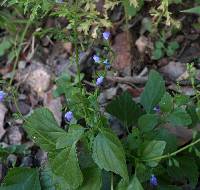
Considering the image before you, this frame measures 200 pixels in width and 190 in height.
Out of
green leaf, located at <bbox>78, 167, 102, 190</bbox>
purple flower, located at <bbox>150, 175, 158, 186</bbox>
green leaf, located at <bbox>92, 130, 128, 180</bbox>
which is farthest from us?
purple flower, located at <bbox>150, 175, 158, 186</bbox>

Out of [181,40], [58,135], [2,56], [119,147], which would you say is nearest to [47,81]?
[2,56]

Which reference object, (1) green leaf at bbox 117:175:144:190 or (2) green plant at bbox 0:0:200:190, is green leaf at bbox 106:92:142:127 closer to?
(2) green plant at bbox 0:0:200:190

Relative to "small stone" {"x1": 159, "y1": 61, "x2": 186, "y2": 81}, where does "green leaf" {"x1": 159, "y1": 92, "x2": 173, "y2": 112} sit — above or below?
above

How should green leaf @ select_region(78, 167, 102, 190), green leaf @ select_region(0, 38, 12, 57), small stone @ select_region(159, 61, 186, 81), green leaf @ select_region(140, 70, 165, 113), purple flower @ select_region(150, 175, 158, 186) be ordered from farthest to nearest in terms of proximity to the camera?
green leaf @ select_region(0, 38, 12, 57) < small stone @ select_region(159, 61, 186, 81) < green leaf @ select_region(140, 70, 165, 113) < purple flower @ select_region(150, 175, 158, 186) < green leaf @ select_region(78, 167, 102, 190)

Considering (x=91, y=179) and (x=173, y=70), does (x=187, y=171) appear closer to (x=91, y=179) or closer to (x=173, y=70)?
(x=91, y=179)

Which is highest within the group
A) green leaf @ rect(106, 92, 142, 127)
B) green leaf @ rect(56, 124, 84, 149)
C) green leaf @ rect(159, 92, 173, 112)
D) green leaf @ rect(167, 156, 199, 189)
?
green leaf @ rect(56, 124, 84, 149)

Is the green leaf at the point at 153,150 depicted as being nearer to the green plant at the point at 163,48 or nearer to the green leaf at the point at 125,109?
the green leaf at the point at 125,109

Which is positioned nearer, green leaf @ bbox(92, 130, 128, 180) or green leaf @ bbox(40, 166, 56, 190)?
green leaf @ bbox(92, 130, 128, 180)

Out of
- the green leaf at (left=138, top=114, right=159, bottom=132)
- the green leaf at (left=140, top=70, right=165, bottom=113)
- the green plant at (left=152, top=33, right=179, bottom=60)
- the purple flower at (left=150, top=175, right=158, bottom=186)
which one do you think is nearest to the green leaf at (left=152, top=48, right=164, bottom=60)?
the green plant at (left=152, top=33, right=179, bottom=60)

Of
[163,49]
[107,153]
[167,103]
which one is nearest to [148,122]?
[167,103]
